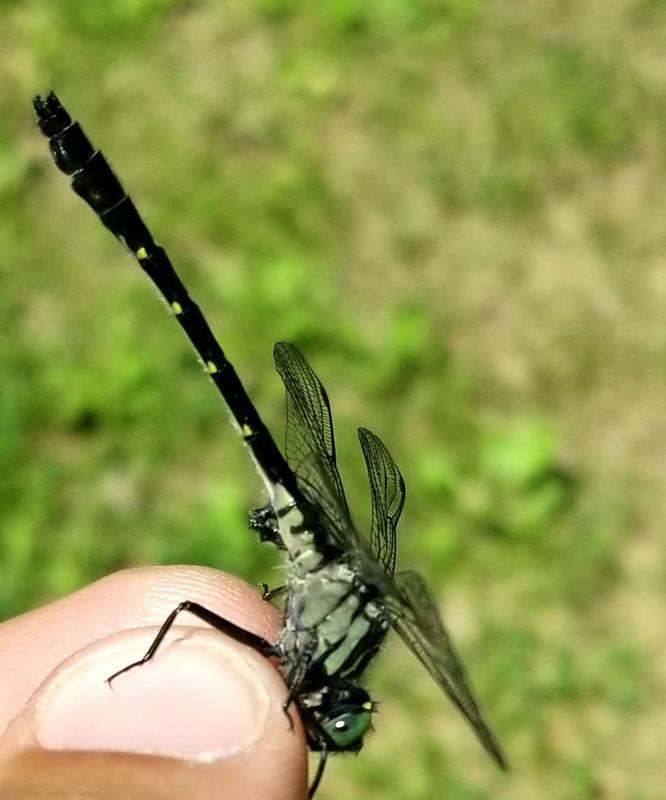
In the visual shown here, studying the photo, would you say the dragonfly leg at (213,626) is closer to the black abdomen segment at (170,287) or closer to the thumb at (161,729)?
the thumb at (161,729)

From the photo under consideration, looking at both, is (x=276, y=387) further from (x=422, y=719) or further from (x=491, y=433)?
(x=422, y=719)

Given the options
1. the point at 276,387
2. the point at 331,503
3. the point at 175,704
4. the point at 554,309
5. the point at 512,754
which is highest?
the point at 276,387

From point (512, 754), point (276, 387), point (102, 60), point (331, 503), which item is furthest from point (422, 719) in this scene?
point (102, 60)

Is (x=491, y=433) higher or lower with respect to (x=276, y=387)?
lower

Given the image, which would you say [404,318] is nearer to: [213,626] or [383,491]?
[383,491]

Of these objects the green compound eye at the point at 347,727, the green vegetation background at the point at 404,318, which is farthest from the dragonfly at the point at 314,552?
the green vegetation background at the point at 404,318

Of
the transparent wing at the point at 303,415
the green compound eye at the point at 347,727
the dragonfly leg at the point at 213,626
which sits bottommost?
the green compound eye at the point at 347,727

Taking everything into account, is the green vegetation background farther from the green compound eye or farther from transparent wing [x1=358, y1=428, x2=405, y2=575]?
the green compound eye
